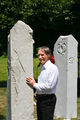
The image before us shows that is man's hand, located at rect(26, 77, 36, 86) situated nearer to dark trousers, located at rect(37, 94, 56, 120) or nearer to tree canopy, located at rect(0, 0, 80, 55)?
dark trousers, located at rect(37, 94, 56, 120)

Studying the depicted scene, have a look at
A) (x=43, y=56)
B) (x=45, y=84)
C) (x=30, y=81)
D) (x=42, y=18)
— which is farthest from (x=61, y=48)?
(x=42, y=18)

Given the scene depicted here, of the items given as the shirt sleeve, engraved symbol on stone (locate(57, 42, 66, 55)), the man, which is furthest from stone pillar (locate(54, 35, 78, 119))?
the shirt sleeve

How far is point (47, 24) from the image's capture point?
49.8 feet

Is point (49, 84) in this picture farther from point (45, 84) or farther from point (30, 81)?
point (30, 81)

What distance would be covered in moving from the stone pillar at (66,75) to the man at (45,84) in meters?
4.06

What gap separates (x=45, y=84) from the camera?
553 centimetres

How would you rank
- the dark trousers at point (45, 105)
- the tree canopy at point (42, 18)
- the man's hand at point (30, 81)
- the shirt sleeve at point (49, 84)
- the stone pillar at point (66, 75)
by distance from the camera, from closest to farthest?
the shirt sleeve at point (49, 84), the man's hand at point (30, 81), the dark trousers at point (45, 105), the stone pillar at point (66, 75), the tree canopy at point (42, 18)

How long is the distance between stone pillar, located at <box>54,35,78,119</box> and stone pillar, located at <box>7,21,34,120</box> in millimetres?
4183

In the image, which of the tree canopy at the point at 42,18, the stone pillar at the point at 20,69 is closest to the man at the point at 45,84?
the stone pillar at the point at 20,69

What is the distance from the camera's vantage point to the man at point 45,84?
555 centimetres

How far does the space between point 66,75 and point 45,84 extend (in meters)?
4.43

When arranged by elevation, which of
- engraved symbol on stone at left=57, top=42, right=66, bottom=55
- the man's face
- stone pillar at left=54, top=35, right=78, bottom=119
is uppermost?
the man's face

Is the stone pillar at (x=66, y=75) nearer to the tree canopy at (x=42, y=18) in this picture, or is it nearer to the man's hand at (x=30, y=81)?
the man's hand at (x=30, y=81)

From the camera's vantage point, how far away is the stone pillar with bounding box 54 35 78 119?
9.91m
